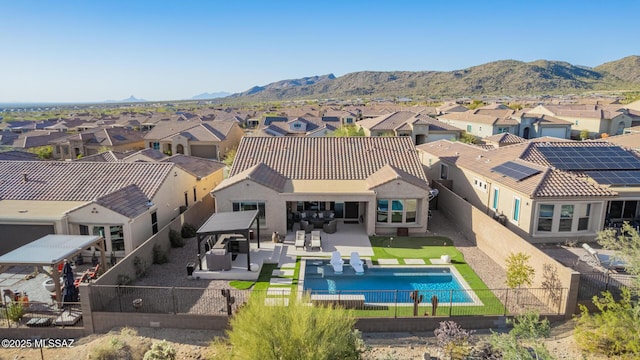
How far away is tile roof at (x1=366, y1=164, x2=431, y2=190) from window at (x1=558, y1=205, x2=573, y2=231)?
726 cm

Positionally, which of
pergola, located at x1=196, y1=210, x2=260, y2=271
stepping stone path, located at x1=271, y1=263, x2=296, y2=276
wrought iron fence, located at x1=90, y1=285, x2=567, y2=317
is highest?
pergola, located at x1=196, y1=210, x2=260, y2=271

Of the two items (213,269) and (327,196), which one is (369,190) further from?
(213,269)

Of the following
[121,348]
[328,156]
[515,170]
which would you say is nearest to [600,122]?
[515,170]

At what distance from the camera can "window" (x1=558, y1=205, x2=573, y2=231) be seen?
69.1 feet

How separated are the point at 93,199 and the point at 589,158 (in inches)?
1197

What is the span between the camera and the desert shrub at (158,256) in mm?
20203

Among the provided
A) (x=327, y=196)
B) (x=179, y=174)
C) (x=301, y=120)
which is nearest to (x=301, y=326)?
(x=327, y=196)

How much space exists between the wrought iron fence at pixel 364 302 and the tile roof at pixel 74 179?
8.71 metres

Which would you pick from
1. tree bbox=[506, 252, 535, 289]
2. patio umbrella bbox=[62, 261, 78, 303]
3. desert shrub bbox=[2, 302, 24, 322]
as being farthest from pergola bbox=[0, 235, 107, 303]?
tree bbox=[506, 252, 535, 289]

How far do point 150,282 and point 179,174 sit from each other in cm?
1024

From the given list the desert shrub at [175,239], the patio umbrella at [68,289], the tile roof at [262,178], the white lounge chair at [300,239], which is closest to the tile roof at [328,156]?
the tile roof at [262,178]

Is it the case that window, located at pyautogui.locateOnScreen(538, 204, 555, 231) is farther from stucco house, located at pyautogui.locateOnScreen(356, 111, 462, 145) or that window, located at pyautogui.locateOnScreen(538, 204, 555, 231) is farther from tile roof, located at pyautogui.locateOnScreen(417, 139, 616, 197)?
stucco house, located at pyautogui.locateOnScreen(356, 111, 462, 145)

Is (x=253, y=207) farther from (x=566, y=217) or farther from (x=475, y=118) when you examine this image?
(x=475, y=118)

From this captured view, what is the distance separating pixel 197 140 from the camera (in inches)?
2229
